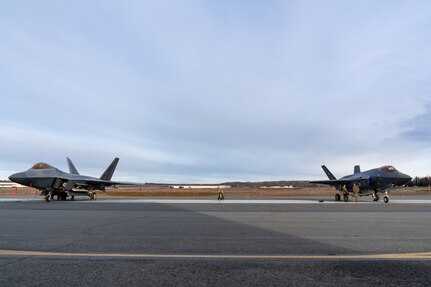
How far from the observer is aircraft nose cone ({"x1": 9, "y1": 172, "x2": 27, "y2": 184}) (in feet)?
98.8

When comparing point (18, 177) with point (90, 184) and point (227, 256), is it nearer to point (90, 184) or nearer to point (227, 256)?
point (90, 184)

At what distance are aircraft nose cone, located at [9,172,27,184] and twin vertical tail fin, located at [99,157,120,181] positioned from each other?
1494cm

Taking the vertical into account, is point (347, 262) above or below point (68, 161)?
below

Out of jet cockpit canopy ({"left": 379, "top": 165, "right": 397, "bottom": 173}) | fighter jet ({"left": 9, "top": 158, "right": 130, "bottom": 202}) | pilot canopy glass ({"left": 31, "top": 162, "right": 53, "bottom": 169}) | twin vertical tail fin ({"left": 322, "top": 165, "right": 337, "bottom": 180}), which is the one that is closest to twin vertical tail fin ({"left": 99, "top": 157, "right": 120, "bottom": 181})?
fighter jet ({"left": 9, "top": 158, "right": 130, "bottom": 202})

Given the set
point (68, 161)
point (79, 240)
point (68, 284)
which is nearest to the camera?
point (68, 284)

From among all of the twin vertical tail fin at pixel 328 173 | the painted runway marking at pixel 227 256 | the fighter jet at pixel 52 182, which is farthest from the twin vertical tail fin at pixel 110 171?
the painted runway marking at pixel 227 256

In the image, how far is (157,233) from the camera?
9477 mm

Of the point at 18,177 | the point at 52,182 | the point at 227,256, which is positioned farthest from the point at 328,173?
the point at 227,256

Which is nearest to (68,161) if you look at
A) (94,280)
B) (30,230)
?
(30,230)

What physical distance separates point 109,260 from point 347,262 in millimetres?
4117

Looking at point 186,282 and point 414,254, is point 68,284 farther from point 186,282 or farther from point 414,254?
point 414,254

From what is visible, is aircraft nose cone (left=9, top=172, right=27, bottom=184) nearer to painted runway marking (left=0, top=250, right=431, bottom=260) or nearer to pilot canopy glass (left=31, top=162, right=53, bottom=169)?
pilot canopy glass (left=31, top=162, right=53, bottom=169)

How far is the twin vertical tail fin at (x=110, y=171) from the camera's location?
1799 inches

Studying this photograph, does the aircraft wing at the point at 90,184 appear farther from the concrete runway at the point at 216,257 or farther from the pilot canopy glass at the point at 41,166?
the concrete runway at the point at 216,257
